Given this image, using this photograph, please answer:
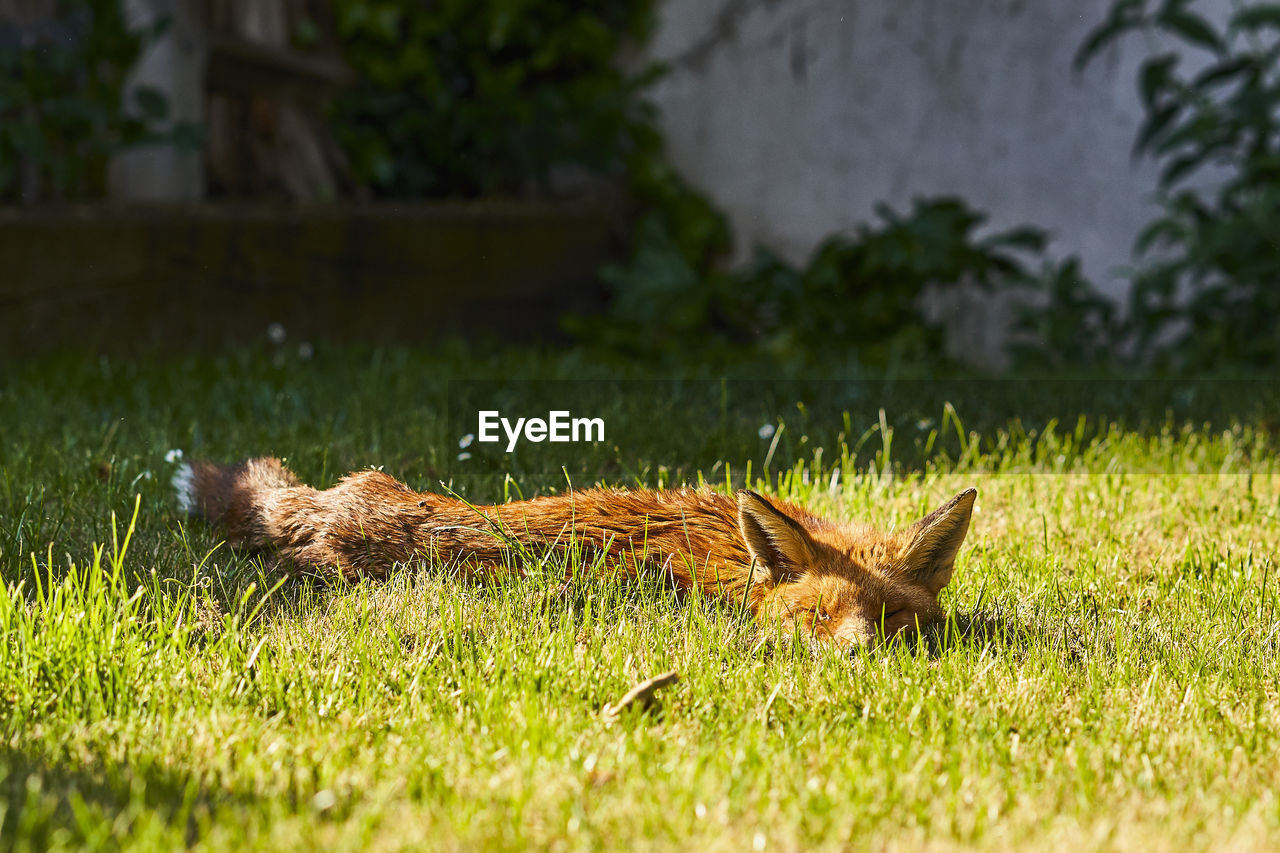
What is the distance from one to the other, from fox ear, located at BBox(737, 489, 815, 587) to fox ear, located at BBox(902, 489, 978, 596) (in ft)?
0.62

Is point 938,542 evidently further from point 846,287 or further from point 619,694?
point 846,287

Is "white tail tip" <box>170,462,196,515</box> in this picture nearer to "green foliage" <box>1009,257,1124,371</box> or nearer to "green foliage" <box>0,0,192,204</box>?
"green foliage" <box>0,0,192,204</box>

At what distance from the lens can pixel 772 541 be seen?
6.97ft

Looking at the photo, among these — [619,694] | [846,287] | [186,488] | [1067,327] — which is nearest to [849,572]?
[619,694]

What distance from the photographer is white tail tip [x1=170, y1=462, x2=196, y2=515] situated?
258 centimetres

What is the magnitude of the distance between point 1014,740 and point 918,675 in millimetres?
212

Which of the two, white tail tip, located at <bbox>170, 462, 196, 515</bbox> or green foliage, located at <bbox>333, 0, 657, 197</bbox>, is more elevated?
green foliage, located at <bbox>333, 0, 657, 197</bbox>

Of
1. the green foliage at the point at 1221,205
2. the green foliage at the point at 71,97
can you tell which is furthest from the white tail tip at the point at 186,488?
the green foliage at the point at 1221,205

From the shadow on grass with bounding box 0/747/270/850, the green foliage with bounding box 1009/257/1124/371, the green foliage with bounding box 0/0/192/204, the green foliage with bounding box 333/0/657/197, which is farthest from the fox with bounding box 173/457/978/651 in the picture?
the green foliage with bounding box 333/0/657/197

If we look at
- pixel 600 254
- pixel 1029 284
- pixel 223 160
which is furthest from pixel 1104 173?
pixel 223 160

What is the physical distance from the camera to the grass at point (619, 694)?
1472 millimetres

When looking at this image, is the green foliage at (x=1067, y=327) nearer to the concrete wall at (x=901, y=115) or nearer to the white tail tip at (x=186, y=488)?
the concrete wall at (x=901, y=115)

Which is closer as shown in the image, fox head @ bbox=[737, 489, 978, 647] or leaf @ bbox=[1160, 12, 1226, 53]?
fox head @ bbox=[737, 489, 978, 647]

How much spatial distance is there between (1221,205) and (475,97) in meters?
4.01
